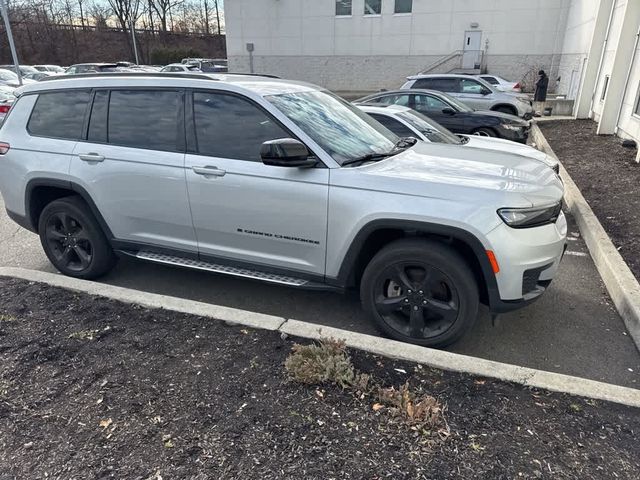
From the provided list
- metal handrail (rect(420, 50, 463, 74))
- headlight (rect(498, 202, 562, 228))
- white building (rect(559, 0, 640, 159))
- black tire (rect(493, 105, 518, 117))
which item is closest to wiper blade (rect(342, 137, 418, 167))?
headlight (rect(498, 202, 562, 228))

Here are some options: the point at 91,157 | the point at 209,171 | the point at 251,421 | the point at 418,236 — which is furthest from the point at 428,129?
the point at 251,421

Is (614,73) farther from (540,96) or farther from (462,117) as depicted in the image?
(540,96)

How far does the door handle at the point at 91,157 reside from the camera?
4.02 meters

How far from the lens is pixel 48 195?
4.50m

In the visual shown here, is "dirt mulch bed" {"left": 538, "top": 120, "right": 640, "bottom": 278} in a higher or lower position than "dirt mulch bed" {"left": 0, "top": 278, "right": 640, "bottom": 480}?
lower

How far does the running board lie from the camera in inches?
142

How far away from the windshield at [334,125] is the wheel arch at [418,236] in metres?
0.58

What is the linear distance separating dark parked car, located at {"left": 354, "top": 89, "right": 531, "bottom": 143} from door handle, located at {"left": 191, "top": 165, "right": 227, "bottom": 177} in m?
6.38

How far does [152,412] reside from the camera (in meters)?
2.45

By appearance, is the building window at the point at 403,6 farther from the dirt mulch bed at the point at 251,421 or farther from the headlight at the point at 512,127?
the dirt mulch bed at the point at 251,421

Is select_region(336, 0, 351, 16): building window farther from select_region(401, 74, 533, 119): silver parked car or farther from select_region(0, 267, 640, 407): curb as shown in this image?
select_region(0, 267, 640, 407): curb

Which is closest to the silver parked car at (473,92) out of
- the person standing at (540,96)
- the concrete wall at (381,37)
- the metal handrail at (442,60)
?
the person standing at (540,96)

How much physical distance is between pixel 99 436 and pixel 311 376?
1098mm

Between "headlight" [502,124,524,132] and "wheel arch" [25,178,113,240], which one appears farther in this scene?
"headlight" [502,124,524,132]
